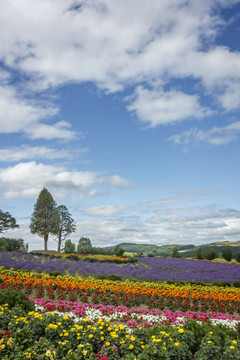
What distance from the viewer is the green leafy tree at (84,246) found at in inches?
1978

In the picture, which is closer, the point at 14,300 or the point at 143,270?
the point at 14,300

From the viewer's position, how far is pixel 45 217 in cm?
5009

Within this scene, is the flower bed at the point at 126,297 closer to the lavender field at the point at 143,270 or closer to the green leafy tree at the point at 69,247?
the lavender field at the point at 143,270

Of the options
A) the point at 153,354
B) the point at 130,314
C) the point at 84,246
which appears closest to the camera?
the point at 153,354

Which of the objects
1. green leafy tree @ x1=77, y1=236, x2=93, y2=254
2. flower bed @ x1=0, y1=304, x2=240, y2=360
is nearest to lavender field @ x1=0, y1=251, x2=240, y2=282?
flower bed @ x1=0, y1=304, x2=240, y2=360

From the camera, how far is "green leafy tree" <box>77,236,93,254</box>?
165 ft

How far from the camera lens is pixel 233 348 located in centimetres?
559

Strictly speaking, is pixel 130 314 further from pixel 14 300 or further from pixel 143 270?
pixel 143 270

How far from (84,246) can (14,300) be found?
148 ft

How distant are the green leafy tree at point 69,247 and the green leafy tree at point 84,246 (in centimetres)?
131

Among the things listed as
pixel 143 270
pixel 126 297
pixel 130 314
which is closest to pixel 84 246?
pixel 143 270

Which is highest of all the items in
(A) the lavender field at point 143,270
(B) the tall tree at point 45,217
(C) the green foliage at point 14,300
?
(B) the tall tree at point 45,217

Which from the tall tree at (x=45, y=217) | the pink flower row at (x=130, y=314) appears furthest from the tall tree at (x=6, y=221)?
the pink flower row at (x=130, y=314)

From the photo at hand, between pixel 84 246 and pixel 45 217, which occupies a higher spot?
pixel 45 217
